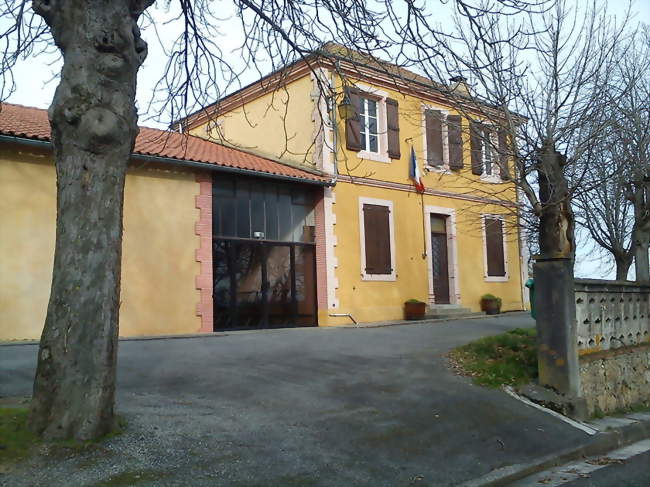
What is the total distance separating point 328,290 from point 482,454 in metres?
9.96

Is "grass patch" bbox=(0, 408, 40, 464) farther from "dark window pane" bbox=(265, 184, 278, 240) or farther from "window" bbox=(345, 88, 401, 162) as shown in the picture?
"window" bbox=(345, 88, 401, 162)

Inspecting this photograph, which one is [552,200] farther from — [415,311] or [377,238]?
[415,311]

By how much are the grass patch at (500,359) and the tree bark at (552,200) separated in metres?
1.36

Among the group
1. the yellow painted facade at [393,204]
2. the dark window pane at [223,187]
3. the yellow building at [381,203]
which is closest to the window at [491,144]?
the yellow building at [381,203]

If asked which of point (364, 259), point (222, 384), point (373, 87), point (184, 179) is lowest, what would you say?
point (222, 384)

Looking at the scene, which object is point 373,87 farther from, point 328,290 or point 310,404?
point 310,404

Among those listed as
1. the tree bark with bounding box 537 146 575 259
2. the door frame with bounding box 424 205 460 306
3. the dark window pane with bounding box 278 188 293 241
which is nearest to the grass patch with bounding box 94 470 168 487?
the tree bark with bounding box 537 146 575 259

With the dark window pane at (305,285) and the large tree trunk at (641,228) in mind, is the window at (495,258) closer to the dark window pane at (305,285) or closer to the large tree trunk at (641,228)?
the dark window pane at (305,285)

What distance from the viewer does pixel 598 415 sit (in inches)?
286

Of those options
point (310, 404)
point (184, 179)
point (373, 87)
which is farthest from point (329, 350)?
point (373, 87)

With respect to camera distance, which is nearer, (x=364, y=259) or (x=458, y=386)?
(x=458, y=386)

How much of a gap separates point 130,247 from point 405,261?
24.8 feet

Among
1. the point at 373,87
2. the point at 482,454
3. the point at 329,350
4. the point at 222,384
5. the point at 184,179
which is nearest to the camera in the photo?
the point at 482,454

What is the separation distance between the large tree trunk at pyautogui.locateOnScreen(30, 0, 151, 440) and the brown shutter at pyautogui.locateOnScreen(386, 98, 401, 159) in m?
12.6
